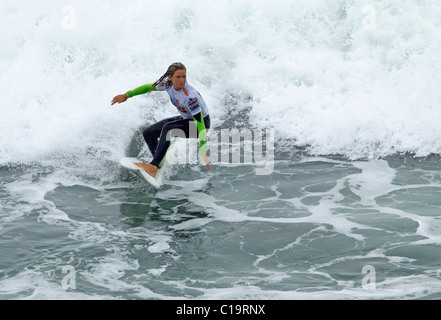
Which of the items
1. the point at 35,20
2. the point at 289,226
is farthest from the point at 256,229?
the point at 35,20

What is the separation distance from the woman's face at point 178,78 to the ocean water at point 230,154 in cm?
131

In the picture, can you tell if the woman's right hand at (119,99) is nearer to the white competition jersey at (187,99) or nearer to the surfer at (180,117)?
the surfer at (180,117)

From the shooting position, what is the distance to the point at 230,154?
9938 millimetres

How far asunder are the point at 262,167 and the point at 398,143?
2.18 m

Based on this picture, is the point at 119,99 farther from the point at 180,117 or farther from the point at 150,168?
the point at 150,168

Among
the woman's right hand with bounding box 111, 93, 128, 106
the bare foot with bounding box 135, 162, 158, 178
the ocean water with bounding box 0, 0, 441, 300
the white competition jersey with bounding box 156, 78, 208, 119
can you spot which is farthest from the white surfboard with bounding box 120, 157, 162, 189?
the white competition jersey with bounding box 156, 78, 208, 119

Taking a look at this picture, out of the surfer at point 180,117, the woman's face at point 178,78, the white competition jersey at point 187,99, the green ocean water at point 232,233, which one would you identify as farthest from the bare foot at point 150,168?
the woman's face at point 178,78

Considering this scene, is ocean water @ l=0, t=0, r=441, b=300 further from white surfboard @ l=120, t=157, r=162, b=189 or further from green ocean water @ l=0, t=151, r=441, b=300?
white surfboard @ l=120, t=157, r=162, b=189

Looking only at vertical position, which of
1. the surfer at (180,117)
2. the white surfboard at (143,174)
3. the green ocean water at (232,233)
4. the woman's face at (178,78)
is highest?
the woman's face at (178,78)

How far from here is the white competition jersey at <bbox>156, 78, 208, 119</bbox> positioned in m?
8.52

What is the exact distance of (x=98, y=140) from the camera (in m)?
10.1

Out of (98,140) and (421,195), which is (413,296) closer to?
(421,195)

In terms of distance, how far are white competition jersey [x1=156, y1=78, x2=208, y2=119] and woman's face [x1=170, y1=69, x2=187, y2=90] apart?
0.29ft

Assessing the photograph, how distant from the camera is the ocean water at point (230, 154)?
600cm
